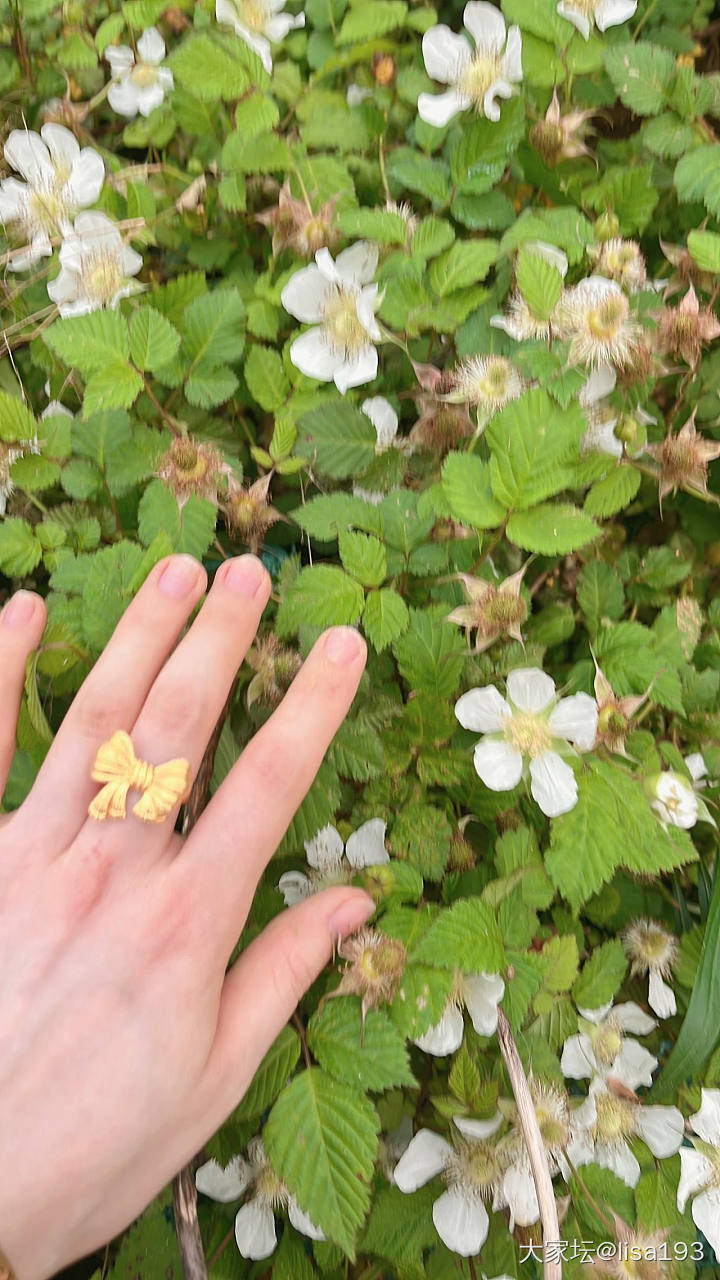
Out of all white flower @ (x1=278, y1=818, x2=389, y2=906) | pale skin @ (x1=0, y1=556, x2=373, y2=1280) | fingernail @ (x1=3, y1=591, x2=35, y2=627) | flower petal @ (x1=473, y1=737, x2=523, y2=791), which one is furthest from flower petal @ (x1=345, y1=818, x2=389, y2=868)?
fingernail @ (x1=3, y1=591, x2=35, y2=627)

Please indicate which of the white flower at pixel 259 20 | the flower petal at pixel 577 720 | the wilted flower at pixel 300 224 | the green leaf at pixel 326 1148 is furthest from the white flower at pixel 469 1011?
the white flower at pixel 259 20

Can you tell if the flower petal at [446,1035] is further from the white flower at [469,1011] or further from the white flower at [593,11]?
the white flower at [593,11]

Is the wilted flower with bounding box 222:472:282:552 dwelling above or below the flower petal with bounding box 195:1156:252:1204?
above

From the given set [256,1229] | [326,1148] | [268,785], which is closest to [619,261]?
[268,785]

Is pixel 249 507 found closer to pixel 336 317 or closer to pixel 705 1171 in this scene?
pixel 336 317

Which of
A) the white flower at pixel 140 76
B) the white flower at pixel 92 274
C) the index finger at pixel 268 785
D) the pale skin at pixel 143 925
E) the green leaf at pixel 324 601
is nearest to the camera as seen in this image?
the pale skin at pixel 143 925

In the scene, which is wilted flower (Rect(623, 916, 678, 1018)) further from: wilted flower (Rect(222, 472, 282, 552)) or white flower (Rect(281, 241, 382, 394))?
white flower (Rect(281, 241, 382, 394))
